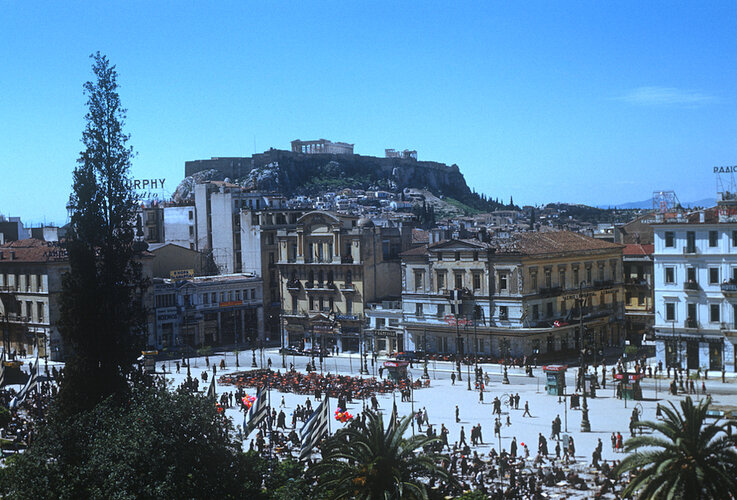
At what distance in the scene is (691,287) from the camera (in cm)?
6506

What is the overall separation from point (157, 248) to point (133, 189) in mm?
53041

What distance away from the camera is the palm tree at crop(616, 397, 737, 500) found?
2731 centimetres

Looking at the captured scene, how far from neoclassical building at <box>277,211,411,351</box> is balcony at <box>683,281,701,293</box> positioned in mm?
30249

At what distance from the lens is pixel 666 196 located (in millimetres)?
73500

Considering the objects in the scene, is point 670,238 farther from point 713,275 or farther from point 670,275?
point 713,275

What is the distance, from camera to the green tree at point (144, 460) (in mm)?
30047

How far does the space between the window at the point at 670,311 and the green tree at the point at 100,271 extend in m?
38.5

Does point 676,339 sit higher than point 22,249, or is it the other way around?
point 22,249

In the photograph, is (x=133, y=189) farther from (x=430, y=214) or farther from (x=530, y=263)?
(x=430, y=214)

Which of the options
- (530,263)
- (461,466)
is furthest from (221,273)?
(461,466)

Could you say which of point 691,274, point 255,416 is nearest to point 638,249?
point 691,274

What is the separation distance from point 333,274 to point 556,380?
1312 inches

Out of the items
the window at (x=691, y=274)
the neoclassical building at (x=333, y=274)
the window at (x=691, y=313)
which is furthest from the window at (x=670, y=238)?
the neoclassical building at (x=333, y=274)

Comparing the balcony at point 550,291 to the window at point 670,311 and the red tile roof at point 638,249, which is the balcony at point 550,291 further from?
the red tile roof at point 638,249
